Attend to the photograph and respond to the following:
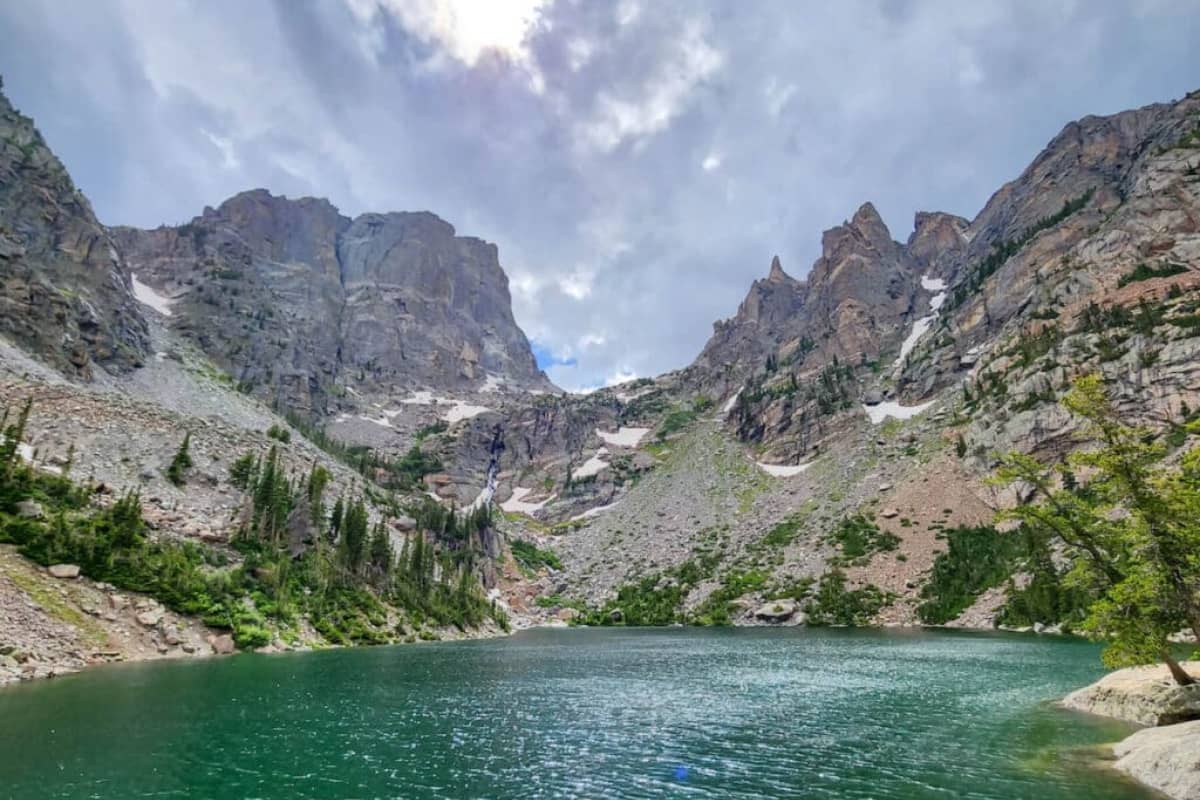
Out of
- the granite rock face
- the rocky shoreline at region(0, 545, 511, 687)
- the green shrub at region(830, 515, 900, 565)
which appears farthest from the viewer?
the green shrub at region(830, 515, 900, 565)

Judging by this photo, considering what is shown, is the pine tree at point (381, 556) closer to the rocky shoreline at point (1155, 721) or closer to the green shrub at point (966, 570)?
the rocky shoreline at point (1155, 721)

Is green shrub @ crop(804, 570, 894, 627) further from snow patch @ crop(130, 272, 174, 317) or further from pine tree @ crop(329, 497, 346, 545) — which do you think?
snow patch @ crop(130, 272, 174, 317)

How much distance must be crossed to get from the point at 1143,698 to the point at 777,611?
3359 inches

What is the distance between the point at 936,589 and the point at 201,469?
110949 millimetres

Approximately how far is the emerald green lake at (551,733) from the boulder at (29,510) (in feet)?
57.7

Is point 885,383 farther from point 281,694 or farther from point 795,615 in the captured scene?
point 281,694

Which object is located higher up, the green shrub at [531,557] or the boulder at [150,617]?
the green shrub at [531,557]

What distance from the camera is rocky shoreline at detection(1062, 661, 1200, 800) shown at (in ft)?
57.1

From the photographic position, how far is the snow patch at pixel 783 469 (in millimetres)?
175000

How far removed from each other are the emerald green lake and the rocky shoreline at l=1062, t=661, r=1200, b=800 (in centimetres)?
103

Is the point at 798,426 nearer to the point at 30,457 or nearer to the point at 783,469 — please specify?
the point at 783,469

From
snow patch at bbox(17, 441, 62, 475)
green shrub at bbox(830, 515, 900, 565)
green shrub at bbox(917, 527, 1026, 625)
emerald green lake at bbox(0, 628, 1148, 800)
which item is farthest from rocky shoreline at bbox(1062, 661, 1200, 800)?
green shrub at bbox(830, 515, 900, 565)

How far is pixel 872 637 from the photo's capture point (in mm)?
77500

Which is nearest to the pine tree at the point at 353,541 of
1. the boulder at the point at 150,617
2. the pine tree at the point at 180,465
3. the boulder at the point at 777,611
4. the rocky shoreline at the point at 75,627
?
the pine tree at the point at 180,465
